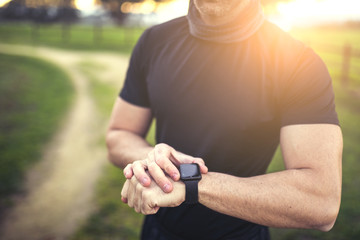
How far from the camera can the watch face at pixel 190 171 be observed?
4.25 feet

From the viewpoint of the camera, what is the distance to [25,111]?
7.93m

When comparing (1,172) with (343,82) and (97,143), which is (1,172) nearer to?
(97,143)

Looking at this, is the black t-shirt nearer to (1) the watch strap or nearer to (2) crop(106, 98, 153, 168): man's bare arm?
(2) crop(106, 98, 153, 168): man's bare arm

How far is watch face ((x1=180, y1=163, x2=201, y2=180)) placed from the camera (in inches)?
51.0

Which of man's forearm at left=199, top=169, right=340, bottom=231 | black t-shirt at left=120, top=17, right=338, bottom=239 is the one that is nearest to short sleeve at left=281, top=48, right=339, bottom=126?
black t-shirt at left=120, top=17, right=338, bottom=239

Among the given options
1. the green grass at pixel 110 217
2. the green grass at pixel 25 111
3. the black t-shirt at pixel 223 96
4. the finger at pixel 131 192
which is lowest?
the green grass at pixel 110 217

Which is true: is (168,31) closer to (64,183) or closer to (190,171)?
(190,171)

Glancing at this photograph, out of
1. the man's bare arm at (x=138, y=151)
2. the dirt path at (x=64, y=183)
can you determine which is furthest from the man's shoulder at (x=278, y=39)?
the dirt path at (x=64, y=183)

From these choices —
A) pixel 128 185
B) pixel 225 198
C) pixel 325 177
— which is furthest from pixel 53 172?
pixel 325 177

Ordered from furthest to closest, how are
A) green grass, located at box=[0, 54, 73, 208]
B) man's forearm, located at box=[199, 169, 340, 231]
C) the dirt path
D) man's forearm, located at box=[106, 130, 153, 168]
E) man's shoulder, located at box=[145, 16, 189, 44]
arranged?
1. green grass, located at box=[0, 54, 73, 208]
2. the dirt path
3. man's shoulder, located at box=[145, 16, 189, 44]
4. man's forearm, located at box=[106, 130, 153, 168]
5. man's forearm, located at box=[199, 169, 340, 231]

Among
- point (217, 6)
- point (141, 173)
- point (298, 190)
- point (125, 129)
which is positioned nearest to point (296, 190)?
point (298, 190)

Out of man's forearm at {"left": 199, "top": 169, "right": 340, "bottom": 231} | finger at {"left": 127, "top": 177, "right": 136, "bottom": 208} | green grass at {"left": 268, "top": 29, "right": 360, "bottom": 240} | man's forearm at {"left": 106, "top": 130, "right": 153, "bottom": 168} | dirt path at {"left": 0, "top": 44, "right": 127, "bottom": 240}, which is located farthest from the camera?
dirt path at {"left": 0, "top": 44, "right": 127, "bottom": 240}

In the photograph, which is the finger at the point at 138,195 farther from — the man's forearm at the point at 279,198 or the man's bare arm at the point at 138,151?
the man's forearm at the point at 279,198

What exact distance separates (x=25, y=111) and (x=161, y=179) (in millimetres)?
8047
